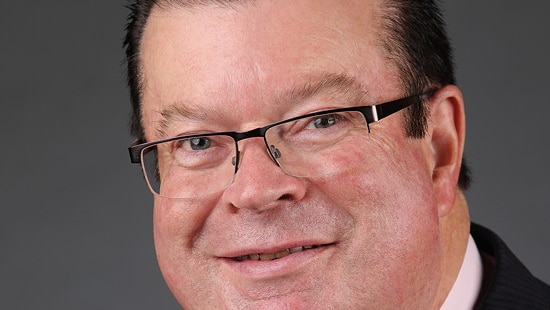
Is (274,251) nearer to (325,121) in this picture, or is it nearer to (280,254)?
(280,254)

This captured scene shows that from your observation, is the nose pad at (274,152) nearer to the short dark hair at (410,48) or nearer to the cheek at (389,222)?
the cheek at (389,222)

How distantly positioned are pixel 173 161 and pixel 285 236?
0.44 m

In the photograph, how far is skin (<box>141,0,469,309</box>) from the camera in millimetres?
3271

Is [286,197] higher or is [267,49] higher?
[267,49]

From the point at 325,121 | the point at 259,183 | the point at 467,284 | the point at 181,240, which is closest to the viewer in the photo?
the point at 259,183

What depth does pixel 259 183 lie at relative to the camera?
322 cm

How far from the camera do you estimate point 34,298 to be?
538cm

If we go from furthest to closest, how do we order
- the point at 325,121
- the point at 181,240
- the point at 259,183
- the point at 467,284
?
1. the point at 467,284
2. the point at 181,240
3. the point at 325,121
4. the point at 259,183

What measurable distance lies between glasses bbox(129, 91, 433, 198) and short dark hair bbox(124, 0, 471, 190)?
6 cm

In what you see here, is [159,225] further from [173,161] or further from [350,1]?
[350,1]

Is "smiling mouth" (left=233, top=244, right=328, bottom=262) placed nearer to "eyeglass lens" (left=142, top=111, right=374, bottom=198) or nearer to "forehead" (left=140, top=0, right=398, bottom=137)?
"eyeglass lens" (left=142, top=111, right=374, bottom=198)

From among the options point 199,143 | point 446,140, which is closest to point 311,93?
point 199,143

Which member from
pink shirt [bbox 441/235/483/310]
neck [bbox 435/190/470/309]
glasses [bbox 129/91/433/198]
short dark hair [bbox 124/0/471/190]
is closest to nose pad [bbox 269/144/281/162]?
glasses [bbox 129/91/433/198]

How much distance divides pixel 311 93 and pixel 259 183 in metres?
0.27
